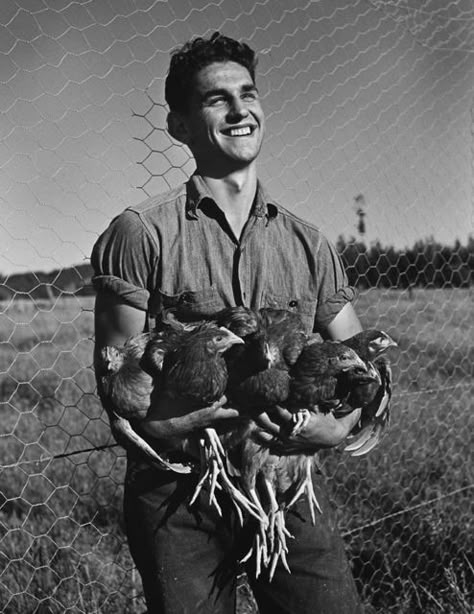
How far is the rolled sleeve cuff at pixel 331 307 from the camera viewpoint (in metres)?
1.76

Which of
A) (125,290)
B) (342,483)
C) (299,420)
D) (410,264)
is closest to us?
(299,420)

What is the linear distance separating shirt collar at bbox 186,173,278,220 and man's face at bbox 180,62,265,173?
48mm

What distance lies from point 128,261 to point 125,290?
61mm

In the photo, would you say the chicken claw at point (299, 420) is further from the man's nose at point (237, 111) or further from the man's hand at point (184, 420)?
the man's nose at point (237, 111)

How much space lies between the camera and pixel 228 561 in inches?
66.0

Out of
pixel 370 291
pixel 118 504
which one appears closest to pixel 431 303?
pixel 370 291

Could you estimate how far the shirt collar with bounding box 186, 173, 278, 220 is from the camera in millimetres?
1666

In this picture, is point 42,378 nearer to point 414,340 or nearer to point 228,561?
point 414,340

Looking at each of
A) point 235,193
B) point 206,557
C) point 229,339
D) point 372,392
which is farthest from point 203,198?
point 206,557

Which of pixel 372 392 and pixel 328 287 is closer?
pixel 372 392

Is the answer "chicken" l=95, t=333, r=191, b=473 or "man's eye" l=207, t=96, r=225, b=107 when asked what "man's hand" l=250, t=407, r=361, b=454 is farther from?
"man's eye" l=207, t=96, r=225, b=107

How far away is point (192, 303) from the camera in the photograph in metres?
1.62

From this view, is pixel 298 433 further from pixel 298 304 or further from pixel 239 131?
pixel 239 131

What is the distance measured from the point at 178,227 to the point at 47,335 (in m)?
1.94
